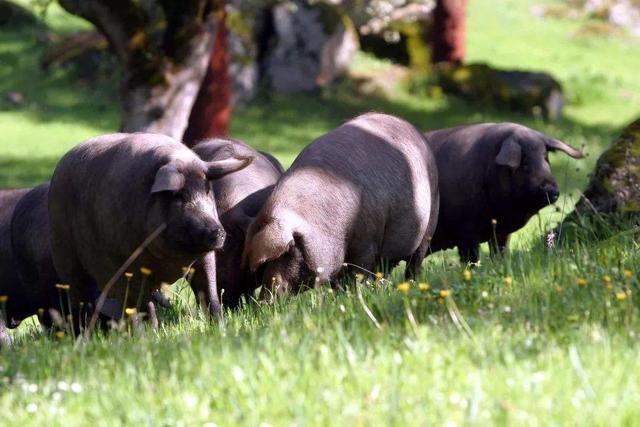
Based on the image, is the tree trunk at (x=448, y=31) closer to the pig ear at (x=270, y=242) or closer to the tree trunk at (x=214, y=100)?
the tree trunk at (x=214, y=100)

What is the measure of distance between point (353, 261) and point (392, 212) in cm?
67

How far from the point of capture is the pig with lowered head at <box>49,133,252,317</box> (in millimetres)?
8922

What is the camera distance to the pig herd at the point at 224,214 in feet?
29.8

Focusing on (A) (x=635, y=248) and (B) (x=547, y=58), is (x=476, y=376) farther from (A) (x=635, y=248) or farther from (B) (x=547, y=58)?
(B) (x=547, y=58)

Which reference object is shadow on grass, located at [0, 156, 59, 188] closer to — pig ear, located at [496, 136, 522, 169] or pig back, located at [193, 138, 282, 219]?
pig back, located at [193, 138, 282, 219]

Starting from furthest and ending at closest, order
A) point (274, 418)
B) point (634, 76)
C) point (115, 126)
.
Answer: point (634, 76), point (115, 126), point (274, 418)

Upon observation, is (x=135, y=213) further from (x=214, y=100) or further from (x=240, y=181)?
(x=214, y=100)

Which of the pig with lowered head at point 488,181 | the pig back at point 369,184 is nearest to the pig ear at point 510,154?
the pig with lowered head at point 488,181

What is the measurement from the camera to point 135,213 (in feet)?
30.3

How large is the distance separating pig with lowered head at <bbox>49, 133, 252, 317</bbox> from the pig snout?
3405 mm

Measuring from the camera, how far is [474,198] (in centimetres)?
1210

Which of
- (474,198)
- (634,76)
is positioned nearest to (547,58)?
(634,76)

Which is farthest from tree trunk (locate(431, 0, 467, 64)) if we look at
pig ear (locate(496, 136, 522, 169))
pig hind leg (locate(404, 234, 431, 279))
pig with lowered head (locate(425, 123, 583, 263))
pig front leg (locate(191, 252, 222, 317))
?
pig front leg (locate(191, 252, 222, 317))

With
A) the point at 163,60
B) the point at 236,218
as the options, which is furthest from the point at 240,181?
the point at 163,60
